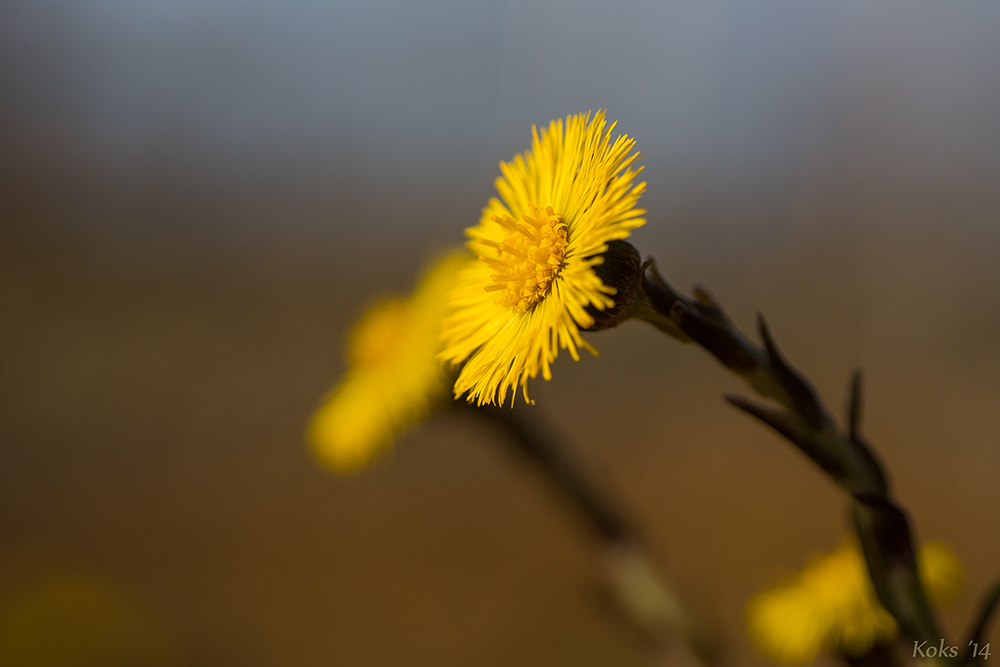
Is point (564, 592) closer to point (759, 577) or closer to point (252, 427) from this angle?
point (759, 577)

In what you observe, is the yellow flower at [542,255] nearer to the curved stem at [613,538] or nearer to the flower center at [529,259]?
the flower center at [529,259]

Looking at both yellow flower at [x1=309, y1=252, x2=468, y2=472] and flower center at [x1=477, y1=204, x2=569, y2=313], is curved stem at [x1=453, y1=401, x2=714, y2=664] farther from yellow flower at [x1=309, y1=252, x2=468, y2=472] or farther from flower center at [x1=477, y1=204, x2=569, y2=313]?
flower center at [x1=477, y1=204, x2=569, y2=313]

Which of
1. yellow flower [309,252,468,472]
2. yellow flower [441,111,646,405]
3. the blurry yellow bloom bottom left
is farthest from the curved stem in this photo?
the blurry yellow bloom bottom left

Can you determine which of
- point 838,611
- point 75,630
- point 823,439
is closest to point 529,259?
point 823,439

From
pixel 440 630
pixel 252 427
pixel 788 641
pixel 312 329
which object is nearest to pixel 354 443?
pixel 788 641

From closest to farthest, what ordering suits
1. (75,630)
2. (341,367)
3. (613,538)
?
(613,538)
(75,630)
(341,367)

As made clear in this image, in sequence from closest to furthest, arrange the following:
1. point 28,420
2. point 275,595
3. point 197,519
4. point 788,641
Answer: point 788,641, point 275,595, point 197,519, point 28,420

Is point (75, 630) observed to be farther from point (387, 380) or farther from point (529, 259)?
point (529, 259)

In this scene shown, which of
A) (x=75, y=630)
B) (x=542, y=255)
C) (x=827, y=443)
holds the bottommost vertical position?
(x=827, y=443)
